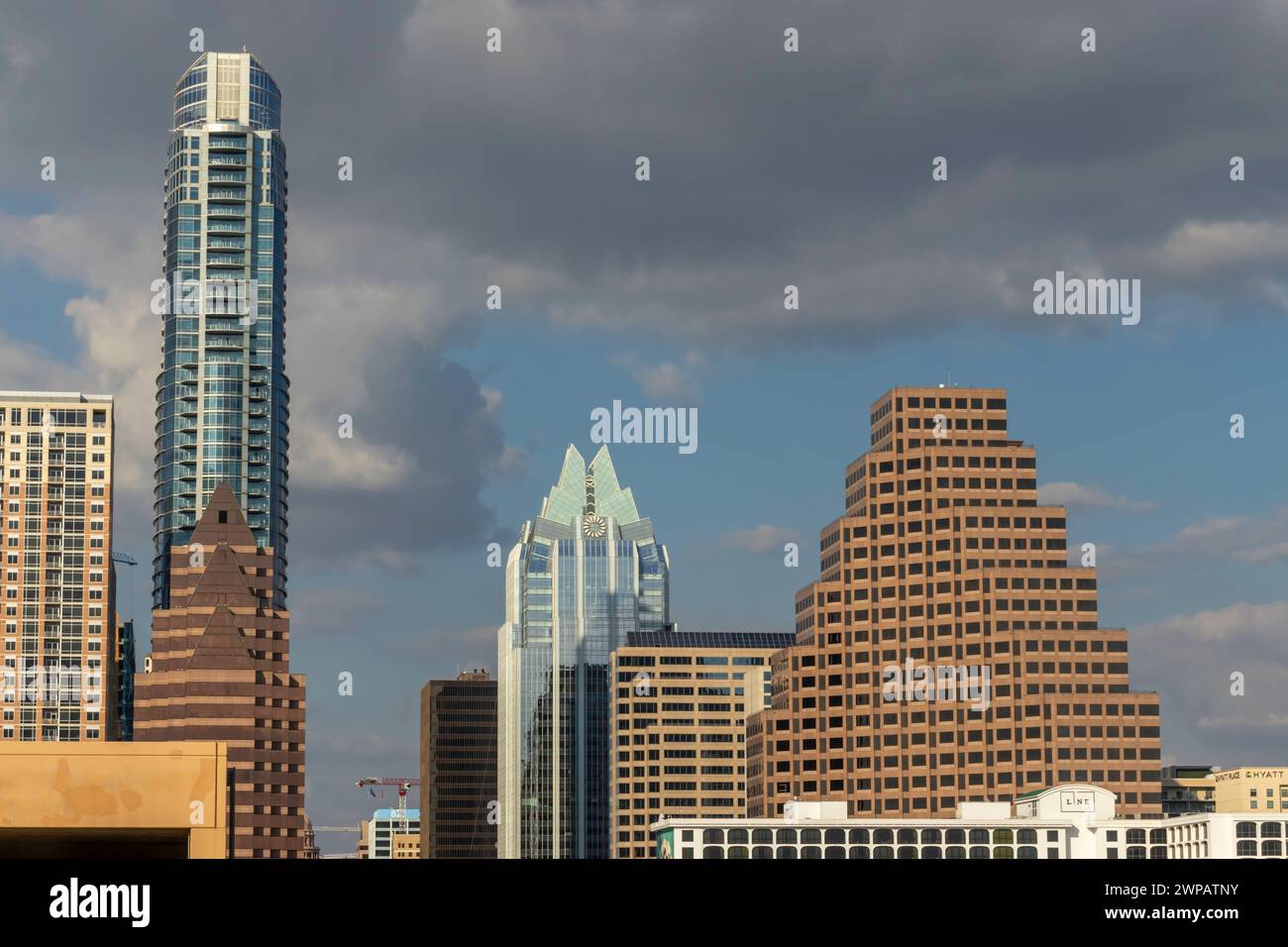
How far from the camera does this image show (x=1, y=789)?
62.0 meters
